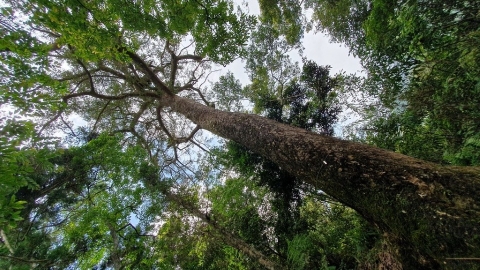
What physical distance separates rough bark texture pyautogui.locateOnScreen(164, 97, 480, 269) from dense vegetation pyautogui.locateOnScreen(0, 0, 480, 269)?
12 millimetres

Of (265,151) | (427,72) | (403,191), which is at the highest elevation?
(427,72)

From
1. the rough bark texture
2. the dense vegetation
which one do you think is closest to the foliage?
the dense vegetation

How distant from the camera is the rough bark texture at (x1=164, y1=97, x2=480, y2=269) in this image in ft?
5.34

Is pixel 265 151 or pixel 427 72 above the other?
pixel 427 72

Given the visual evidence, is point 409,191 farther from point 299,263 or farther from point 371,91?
point 371,91

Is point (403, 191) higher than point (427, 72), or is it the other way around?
point (427, 72)

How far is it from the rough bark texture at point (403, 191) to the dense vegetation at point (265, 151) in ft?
0.04

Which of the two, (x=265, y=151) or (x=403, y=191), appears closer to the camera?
(x=403, y=191)

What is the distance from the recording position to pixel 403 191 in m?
2.00

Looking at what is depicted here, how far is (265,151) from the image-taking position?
373 cm

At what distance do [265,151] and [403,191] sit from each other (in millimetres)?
1994

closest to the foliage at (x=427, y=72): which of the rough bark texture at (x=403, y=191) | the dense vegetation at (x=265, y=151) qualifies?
the dense vegetation at (x=265, y=151)

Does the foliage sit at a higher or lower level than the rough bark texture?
higher

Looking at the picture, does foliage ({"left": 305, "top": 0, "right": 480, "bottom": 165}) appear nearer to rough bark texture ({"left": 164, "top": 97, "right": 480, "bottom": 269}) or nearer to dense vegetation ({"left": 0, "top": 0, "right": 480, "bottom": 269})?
dense vegetation ({"left": 0, "top": 0, "right": 480, "bottom": 269})
